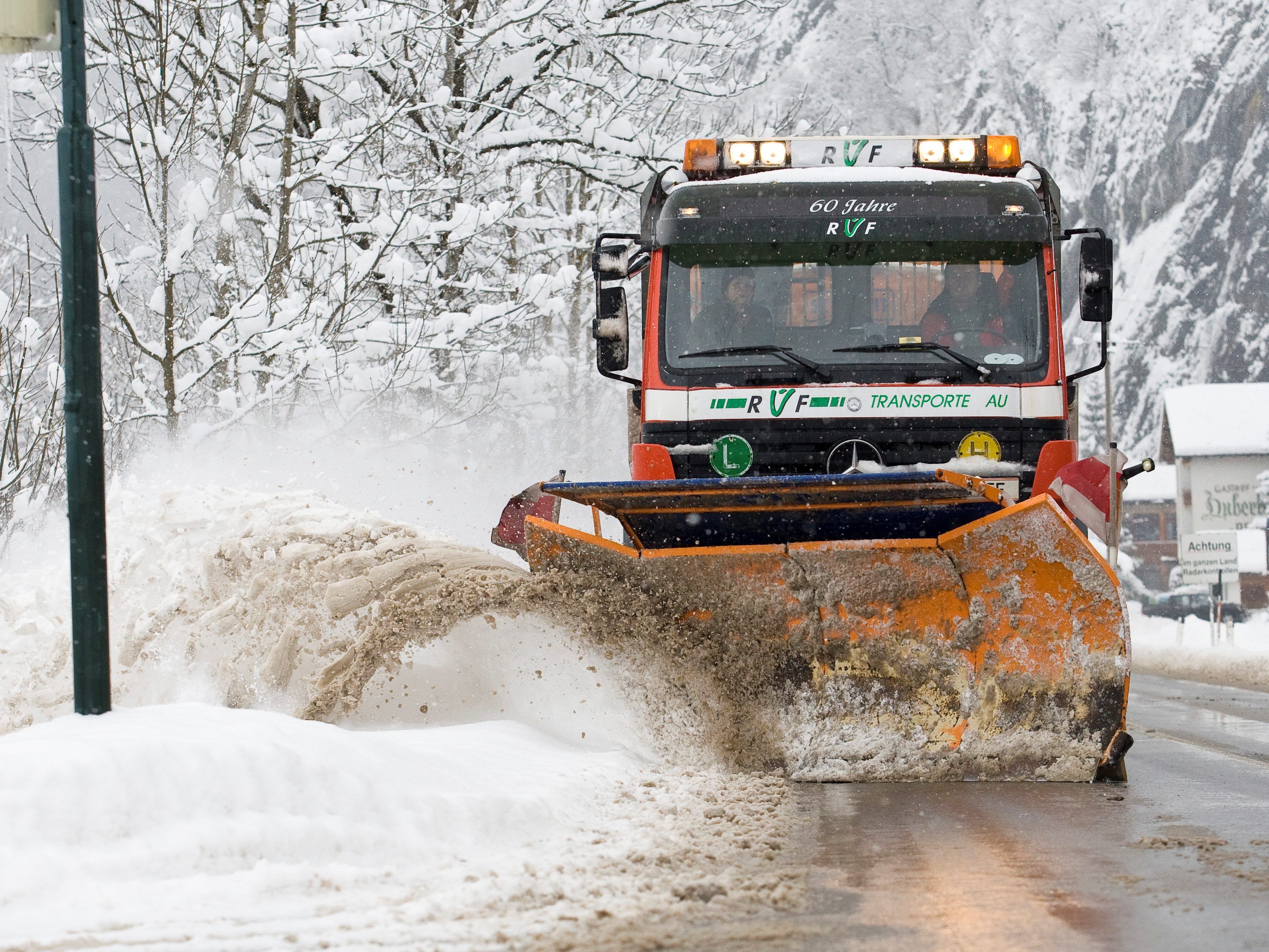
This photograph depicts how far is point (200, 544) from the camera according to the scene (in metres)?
7.39

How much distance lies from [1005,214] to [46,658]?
541cm

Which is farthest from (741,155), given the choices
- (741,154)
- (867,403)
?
(867,403)

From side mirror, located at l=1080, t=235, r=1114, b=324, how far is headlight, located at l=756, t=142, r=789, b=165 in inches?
66.2

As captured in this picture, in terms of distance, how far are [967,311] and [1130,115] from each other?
11413cm

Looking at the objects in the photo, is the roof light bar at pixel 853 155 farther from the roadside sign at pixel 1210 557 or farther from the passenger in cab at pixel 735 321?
the roadside sign at pixel 1210 557

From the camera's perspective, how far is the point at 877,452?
6.78m

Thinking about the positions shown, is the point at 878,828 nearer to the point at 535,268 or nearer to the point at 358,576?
the point at 358,576

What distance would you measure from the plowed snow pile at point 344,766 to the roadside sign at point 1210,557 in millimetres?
17012

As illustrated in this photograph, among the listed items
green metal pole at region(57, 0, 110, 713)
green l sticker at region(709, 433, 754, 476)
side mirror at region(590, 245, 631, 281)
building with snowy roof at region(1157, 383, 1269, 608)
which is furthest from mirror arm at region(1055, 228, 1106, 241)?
building with snowy roof at region(1157, 383, 1269, 608)

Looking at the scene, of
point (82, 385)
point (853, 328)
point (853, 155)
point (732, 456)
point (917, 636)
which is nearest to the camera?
point (82, 385)

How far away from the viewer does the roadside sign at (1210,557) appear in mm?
21062

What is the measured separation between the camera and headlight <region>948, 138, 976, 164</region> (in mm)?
7801

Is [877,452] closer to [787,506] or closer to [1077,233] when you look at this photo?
[787,506]

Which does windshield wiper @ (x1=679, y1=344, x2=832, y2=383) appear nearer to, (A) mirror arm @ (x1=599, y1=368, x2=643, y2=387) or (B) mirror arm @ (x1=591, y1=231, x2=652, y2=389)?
(B) mirror arm @ (x1=591, y1=231, x2=652, y2=389)
